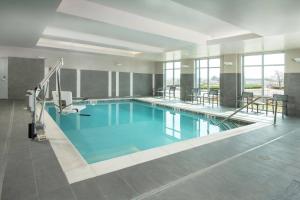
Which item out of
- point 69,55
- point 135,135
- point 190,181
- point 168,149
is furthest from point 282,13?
point 69,55

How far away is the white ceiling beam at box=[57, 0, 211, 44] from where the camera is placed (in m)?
4.79

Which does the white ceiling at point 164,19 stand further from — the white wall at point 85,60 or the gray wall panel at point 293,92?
the white wall at point 85,60

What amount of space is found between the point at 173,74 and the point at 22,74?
892cm

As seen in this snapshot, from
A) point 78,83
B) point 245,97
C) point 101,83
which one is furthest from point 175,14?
point 101,83

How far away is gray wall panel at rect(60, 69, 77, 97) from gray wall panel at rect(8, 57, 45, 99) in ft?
4.44

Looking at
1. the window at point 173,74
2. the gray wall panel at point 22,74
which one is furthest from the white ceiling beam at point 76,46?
the window at point 173,74

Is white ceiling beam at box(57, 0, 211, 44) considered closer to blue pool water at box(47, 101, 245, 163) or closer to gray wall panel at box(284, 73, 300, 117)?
blue pool water at box(47, 101, 245, 163)

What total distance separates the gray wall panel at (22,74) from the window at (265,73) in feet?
33.5

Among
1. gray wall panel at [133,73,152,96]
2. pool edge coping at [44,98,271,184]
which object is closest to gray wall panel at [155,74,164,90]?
gray wall panel at [133,73,152,96]

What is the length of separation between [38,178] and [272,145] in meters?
3.93

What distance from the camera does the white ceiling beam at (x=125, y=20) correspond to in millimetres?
4793

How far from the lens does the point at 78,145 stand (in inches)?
198

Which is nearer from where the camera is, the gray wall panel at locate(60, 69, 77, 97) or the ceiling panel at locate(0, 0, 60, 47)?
the ceiling panel at locate(0, 0, 60, 47)

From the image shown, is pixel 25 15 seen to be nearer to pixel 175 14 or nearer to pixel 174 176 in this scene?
pixel 175 14
